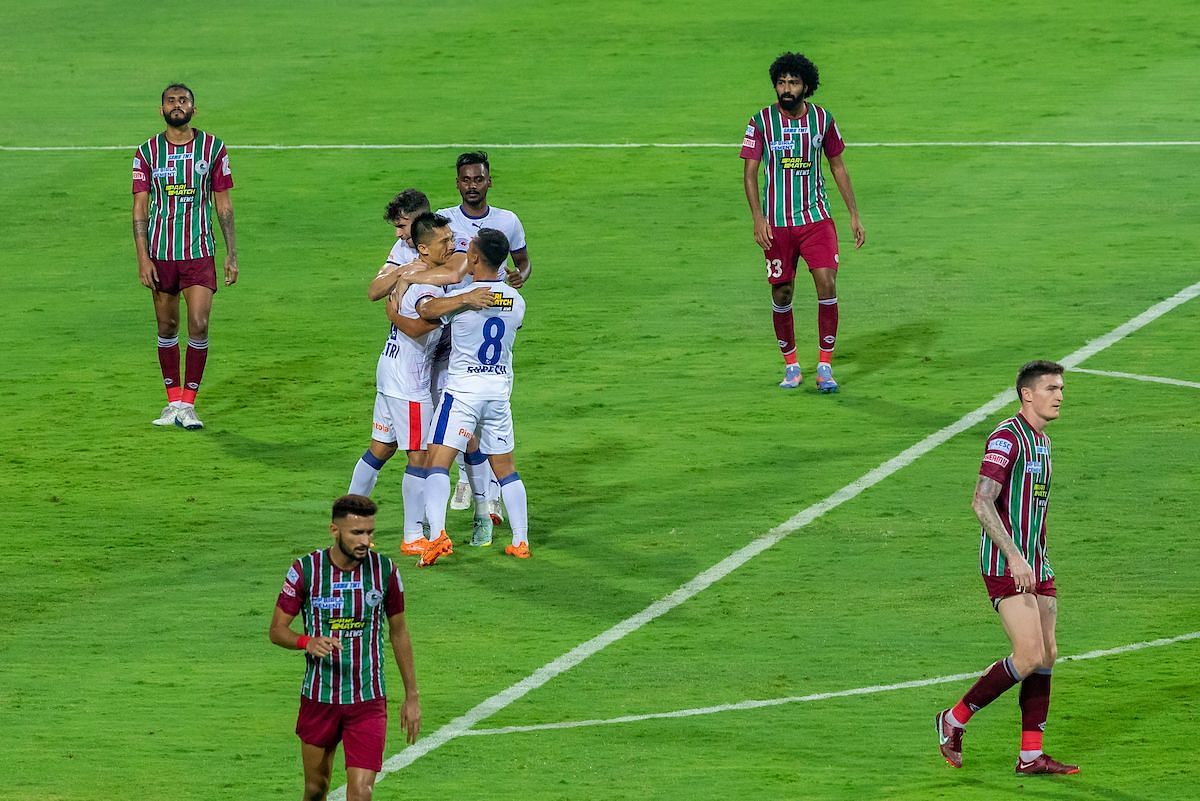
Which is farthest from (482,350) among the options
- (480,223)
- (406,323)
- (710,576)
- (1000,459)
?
(1000,459)

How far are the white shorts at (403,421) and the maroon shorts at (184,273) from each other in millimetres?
3431

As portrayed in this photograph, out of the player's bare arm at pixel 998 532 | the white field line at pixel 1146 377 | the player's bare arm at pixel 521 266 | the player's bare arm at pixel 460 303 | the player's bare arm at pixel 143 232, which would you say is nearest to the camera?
the player's bare arm at pixel 998 532

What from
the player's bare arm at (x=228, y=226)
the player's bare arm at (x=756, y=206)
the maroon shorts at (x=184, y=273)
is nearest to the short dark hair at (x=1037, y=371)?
the player's bare arm at (x=756, y=206)

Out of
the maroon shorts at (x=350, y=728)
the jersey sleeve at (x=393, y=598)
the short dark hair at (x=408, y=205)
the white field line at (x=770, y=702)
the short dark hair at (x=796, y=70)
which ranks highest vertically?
the short dark hair at (x=796, y=70)

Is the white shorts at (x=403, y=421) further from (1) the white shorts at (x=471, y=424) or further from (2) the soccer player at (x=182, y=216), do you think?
(2) the soccer player at (x=182, y=216)

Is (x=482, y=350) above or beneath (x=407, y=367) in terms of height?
above

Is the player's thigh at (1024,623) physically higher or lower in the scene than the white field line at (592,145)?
lower

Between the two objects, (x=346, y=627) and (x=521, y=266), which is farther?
(x=521, y=266)

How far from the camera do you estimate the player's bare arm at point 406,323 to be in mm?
14922

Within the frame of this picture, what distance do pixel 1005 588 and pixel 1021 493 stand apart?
0.46 metres

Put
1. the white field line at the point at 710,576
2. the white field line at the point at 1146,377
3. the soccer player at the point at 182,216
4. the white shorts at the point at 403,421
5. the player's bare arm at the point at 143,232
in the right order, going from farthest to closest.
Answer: the white field line at the point at 1146,377
the soccer player at the point at 182,216
the player's bare arm at the point at 143,232
the white shorts at the point at 403,421
the white field line at the point at 710,576

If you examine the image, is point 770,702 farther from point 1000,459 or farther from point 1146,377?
point 1146,377

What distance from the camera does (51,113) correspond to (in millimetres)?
30516

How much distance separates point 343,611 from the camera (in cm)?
1030
